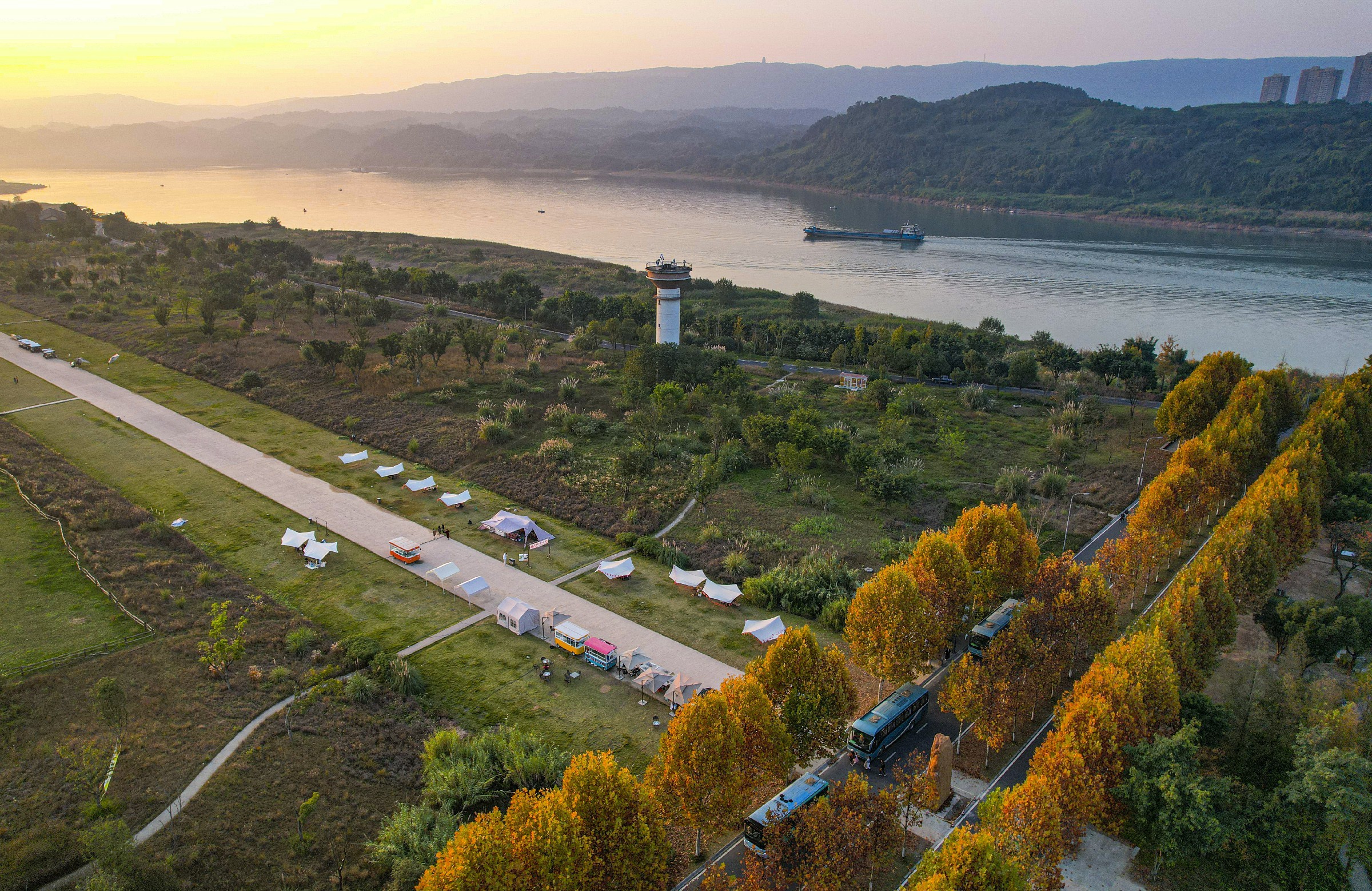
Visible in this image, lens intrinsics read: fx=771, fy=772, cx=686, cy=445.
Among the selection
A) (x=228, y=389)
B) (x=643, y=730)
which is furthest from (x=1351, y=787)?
(x=228, y=389)

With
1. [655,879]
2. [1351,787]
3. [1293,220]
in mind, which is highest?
[1293,220]

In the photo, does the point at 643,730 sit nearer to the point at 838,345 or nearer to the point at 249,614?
the point at 249,614

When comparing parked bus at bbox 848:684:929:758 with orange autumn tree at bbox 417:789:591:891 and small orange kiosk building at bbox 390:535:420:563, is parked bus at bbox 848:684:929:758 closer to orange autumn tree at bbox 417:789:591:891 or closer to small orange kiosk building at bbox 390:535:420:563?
orange autumn tree at bbox 417:789:591:891

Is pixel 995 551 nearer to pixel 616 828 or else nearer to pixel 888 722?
pixel 888 722

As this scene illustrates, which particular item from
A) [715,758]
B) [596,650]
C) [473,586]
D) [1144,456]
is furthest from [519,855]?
[1144,456]

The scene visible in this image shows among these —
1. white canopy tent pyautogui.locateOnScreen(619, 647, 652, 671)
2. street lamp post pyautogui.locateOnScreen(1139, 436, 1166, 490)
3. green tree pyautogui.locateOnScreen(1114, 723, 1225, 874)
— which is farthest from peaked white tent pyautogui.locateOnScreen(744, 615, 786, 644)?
street lamp post pyautogui.locateOnScreen(1139, 436, 1166, 490)

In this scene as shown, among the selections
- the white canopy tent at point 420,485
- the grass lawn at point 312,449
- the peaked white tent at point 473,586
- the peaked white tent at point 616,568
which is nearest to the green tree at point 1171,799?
the peaked white tent at point 616,568
